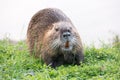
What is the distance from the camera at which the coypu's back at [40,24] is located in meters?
7.70

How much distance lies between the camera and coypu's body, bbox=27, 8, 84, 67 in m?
6.93

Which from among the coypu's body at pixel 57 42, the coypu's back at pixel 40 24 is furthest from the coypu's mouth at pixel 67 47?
the coypu's back at pixel 40 24

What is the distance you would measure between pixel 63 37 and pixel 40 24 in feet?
3.75

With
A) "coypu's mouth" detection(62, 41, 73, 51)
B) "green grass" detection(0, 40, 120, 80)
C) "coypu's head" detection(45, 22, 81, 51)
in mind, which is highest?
"coypu's head" detection(45, 22, 81, 51)

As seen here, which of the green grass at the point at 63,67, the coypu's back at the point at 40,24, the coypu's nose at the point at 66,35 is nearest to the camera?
the green grass at the point at 63,67

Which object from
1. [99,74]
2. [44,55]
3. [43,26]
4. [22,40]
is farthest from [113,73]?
[22,40]

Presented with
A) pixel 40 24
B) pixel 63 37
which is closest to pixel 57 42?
pixel 63 37

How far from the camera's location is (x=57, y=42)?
6980 millimetres

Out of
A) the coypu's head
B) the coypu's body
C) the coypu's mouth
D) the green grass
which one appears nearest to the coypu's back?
the coypu's body

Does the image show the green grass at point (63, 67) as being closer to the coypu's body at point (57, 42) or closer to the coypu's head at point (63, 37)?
the coypu's body at point (57, 42)

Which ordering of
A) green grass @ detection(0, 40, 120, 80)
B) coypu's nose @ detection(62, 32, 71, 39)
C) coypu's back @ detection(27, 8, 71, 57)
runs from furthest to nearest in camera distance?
coypu's back @ detection(27, 8, 71, 57), coypu's nose @ detection(62, 32, 71, 39), green grass @ detection(0, 40, 120, 80)

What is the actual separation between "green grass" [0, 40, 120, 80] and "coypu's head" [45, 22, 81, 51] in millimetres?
310

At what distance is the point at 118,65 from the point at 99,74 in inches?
21.4

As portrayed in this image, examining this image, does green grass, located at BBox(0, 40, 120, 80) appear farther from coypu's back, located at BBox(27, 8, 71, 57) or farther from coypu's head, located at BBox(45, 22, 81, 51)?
coypu's head, located at BBox(45, 22, 81, 51)
